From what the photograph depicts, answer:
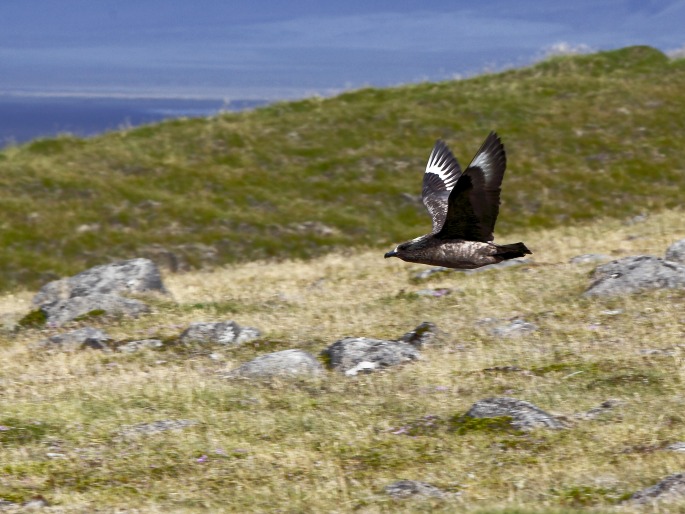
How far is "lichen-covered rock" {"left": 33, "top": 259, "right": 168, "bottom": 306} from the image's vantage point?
25.8m

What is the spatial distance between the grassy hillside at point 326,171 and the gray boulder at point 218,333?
14681mm

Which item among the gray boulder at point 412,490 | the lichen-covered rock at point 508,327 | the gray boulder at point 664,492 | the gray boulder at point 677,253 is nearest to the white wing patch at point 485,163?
the gray boulder at point 412,490

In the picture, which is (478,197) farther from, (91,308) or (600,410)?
(91,308)

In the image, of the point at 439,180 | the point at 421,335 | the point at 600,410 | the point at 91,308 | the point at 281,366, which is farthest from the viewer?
the point at 91,308

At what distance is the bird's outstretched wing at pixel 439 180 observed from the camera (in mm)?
18531

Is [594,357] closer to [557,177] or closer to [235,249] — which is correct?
[235,249]

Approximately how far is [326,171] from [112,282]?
20495 mm

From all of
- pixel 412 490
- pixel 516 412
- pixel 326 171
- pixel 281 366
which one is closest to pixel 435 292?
pixel 281 366

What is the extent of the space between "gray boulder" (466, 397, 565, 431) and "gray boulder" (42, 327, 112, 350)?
980 centimetres

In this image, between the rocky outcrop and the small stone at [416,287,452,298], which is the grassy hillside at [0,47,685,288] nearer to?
the rocky outcrop

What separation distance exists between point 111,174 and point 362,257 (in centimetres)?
1464

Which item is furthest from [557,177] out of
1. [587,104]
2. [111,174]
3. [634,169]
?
[111,174]

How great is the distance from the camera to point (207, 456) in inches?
513

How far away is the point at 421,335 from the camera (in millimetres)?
19438
